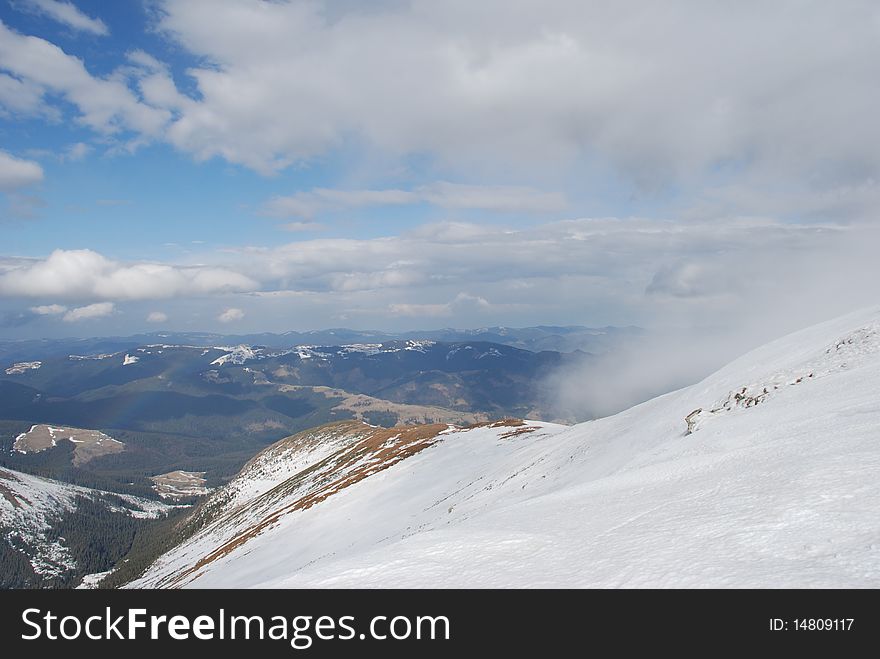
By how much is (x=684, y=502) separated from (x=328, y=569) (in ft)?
35.8

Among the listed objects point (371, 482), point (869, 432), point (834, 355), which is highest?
point (834, 355)

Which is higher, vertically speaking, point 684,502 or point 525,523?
point 684,502

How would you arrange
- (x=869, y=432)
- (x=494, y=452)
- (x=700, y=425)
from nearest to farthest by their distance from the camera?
(x=869, y=432) < (x=700, y=425) < (x=494, y=452)

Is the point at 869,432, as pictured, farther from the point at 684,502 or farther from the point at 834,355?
the point at 834,355

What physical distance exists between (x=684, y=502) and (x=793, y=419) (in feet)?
35.4

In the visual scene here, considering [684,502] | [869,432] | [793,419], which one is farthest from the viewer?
[793,419]

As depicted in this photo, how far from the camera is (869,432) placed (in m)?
14.3

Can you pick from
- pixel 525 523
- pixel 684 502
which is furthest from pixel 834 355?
pixel 525 523

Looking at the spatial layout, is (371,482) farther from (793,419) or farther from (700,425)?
(793,419)

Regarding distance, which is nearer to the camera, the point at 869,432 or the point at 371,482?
the point at 869,432

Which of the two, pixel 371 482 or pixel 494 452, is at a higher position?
pixel 494 452

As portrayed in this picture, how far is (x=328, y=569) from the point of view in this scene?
13.5 metres
